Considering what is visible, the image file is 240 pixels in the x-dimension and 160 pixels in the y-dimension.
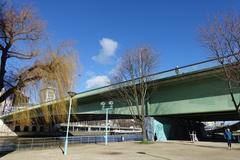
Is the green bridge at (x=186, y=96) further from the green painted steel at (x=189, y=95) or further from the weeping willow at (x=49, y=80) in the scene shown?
the weeping willow at (x=49, y=80)

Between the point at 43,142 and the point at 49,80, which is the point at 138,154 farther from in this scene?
the point at 43,142

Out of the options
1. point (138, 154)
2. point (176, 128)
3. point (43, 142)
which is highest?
point (176, 128)

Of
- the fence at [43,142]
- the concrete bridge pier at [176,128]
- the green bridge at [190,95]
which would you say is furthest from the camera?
the concrete bridge pier at [176,128]

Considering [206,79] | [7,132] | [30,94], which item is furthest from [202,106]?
[7,132]

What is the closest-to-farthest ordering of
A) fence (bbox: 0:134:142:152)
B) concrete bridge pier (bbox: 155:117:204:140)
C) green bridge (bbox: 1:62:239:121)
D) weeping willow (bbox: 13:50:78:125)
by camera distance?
weeping willow (bbox: 13:50:78:125), fence (bbox: 0:134:142:152), green bridge (bbox: 1:62:239:121), concrete bridge pier (bbox: 155:117:204:140)

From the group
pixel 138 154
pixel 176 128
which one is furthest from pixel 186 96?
pixel 138 154

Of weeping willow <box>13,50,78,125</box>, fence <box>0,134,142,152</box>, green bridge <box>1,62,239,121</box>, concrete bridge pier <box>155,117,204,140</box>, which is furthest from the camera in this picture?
concrete bridge pier <box>155,117,204,140</box>

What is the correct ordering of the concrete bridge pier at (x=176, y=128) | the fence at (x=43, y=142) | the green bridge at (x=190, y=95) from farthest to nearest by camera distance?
the concrete bridge pier at (x=176, y=128), the green bridge at (x=190, y=95), the fence at (x=43, y=142)

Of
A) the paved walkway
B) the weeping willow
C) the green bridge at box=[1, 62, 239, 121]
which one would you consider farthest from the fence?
the weeping willow

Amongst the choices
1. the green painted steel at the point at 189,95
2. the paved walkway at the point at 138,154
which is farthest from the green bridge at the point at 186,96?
the paved walkway at the point at 138,154

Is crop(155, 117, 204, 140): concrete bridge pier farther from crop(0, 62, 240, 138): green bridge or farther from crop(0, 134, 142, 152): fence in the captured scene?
crop(0, 134, 142, 152): fence

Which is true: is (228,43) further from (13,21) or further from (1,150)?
(1,150)

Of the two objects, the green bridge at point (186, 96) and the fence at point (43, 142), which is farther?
the green bridge at point (186, 96)

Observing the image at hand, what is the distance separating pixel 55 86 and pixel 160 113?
17.8 m
